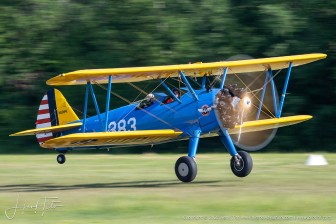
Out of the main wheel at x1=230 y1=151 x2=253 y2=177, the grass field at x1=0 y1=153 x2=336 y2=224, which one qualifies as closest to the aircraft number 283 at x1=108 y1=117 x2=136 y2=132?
the grass field at x1=0 y1=153 x2=336 y2=224

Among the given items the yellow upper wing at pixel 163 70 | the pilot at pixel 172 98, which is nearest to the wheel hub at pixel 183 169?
the pilot at pixel 172 98

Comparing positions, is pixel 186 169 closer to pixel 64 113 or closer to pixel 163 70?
pixel 163 70

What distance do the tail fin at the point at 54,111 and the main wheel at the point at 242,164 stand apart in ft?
14.3

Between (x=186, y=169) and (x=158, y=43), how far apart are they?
1216 centimetres

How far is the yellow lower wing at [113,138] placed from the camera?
12.1 meters

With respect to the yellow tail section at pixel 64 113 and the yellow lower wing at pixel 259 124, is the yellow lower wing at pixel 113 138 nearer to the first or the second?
the yellow lower wing at pixel 259 124

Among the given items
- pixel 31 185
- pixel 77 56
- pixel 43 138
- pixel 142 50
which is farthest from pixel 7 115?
pixel 31 185

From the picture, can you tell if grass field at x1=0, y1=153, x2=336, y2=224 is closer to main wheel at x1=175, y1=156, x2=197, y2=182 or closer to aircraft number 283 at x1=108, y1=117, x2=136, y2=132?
main wheel at x1=175, y1=156, x2=197, y2=182

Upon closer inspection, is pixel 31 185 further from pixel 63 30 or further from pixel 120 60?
pixel 63 30

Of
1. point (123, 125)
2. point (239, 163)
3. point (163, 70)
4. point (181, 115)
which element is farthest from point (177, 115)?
point (239, 163)

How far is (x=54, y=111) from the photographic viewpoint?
16656mm

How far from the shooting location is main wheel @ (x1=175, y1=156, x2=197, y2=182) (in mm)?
12742

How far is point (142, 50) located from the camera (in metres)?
24.6

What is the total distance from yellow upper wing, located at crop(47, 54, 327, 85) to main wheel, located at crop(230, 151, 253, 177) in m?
1.67
